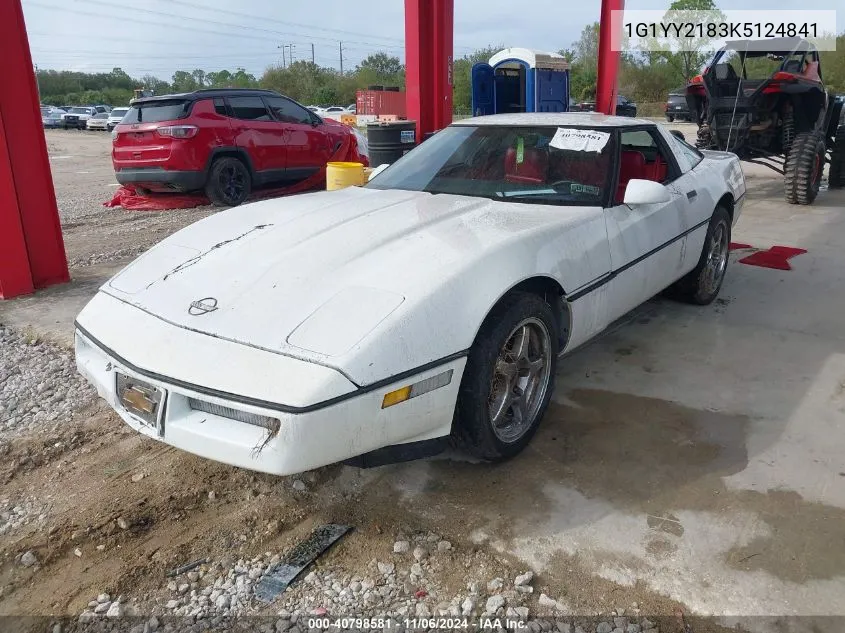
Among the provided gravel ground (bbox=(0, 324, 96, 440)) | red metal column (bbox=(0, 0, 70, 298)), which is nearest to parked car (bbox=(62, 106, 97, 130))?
red metal column (bbox=(0, 0, 70, 298))

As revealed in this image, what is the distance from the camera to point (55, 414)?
339 centimetres

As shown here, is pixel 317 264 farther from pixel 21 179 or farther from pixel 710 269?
pixel 21 179

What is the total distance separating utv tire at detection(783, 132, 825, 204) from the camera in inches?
356

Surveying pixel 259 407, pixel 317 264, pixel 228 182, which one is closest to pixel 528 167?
pixel 317 264

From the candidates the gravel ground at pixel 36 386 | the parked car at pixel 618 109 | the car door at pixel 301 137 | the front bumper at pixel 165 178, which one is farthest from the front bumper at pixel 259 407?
the parked car at pixel 618 109

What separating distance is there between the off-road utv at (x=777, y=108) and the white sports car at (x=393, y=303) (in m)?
6.27

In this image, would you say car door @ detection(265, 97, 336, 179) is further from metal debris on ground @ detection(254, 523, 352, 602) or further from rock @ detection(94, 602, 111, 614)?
rock @ detection(94, 602, 111, 614)

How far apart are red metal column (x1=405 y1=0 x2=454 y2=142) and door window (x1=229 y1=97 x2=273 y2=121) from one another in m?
2.18

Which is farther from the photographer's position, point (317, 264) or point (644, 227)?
point (644, 227)

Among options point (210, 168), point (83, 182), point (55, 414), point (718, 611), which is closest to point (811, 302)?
point (718, 611)

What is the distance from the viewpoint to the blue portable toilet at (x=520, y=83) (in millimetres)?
14203

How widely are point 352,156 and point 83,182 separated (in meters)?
6.35

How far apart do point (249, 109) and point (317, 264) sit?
7.90 metres

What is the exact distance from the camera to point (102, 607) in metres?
2.13
